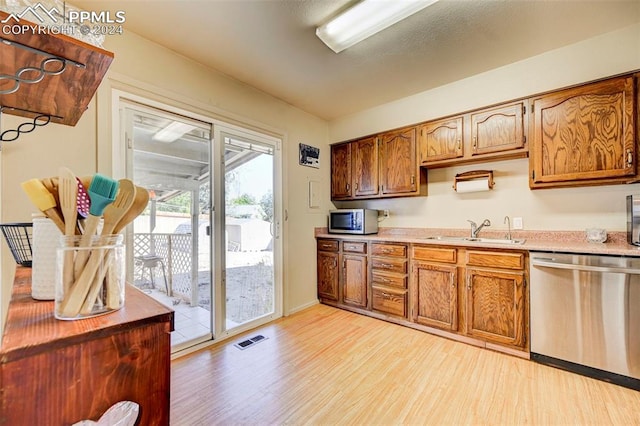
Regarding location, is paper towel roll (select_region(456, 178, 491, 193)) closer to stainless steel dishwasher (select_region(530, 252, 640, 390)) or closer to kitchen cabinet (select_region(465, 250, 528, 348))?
kitchen cabinet (select_region(465, 250, 528, 348))

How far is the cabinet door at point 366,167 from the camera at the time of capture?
3457 millimetres

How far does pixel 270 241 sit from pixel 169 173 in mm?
1276

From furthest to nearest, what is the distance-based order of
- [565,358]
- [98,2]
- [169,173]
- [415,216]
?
[415,216] < [169,173] < [565,358] < [98,2]

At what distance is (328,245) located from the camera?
361 centimetres

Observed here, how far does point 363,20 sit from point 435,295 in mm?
2440

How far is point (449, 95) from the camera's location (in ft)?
9.45

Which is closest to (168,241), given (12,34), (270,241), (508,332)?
(270,241)

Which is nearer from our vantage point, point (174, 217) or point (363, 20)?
point (363, 20)

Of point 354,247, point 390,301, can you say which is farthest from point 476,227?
point 354,247

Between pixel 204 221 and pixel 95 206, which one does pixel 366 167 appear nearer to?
pixel 204 221

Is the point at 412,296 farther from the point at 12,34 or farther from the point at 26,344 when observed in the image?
the point at 12,34

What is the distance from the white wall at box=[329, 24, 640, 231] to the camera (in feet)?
7.13

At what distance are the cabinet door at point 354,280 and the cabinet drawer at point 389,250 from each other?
0.18m

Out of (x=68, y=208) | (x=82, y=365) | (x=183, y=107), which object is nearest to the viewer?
(x=82, y=365)
